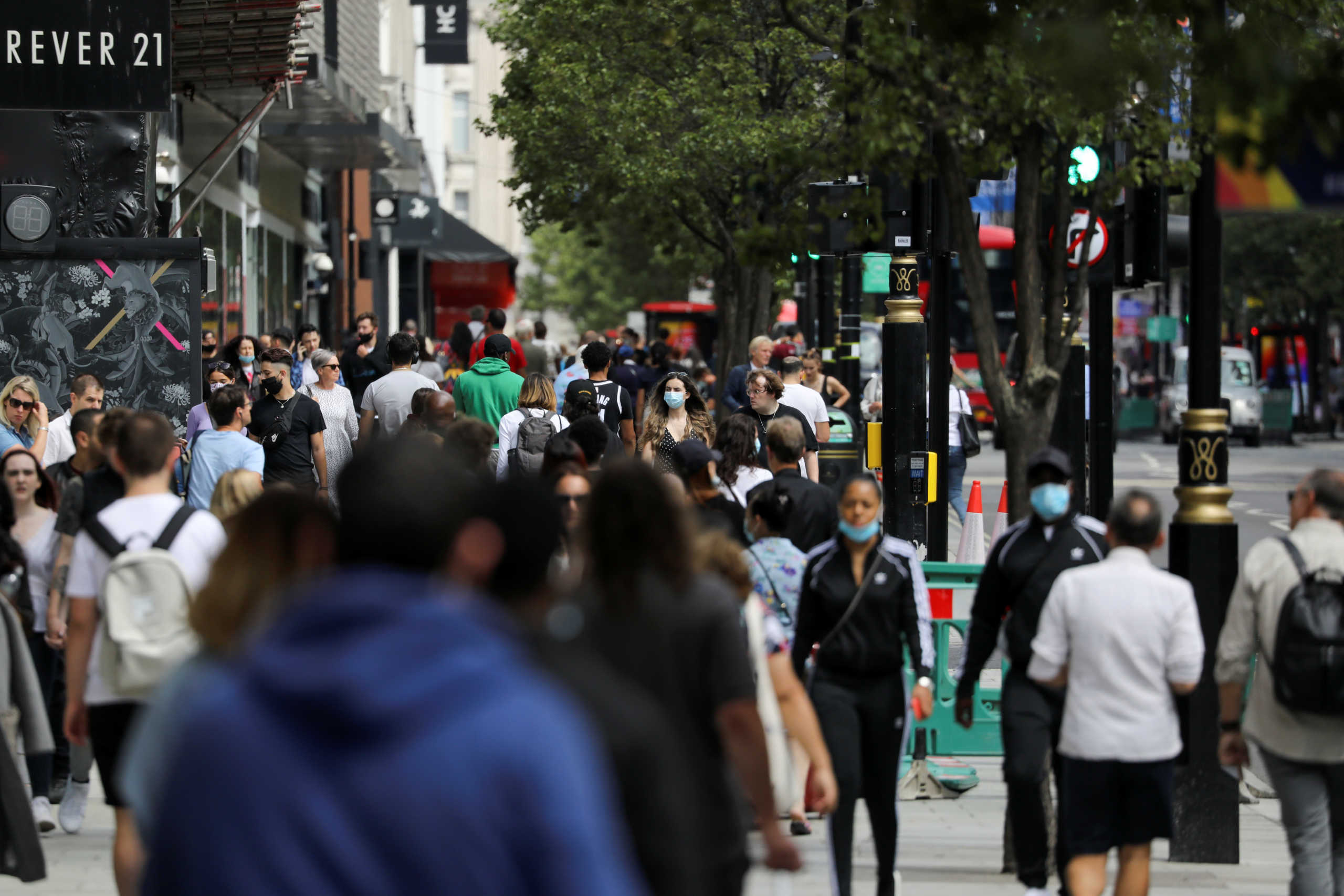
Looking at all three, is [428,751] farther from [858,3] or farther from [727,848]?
[858,3]

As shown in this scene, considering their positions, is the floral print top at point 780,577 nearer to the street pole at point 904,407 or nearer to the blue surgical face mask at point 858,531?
the blue surgical face mask at point 858,531

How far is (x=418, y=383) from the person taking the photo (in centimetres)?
1269

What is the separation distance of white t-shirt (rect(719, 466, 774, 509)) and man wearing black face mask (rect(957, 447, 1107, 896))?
2.16 meters

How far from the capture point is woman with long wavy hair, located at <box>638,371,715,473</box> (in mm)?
11461

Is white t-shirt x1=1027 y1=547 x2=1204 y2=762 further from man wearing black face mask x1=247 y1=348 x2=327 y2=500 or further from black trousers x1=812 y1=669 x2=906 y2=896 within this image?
man wearing black face mask x1=247 y1=348 x2=327 y2=500

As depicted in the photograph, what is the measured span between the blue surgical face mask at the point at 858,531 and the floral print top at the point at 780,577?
353 mm

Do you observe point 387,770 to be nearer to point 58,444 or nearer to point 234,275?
point 58,444

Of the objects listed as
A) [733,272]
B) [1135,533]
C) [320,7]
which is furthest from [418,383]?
[733,272]

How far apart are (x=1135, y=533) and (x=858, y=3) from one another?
24.1ft

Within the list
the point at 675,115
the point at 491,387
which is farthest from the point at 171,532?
the point at 675,115

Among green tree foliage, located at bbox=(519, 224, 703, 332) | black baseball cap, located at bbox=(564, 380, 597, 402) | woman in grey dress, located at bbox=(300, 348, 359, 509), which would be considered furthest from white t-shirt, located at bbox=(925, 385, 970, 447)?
green tree foliage, located at bbox=(519, 224, 703, 332)

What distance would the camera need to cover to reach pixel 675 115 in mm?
26781

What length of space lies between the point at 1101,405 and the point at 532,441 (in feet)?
11.0

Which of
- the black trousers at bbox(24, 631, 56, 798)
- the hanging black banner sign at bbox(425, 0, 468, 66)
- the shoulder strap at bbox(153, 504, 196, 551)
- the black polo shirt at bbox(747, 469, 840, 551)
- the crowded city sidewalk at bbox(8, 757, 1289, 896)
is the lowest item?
the crowded city sidewalk at bbox(8, 757, 1289, 896)
